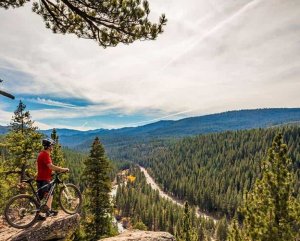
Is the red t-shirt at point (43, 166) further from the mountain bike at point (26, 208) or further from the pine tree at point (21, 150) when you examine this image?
the pine tree at point (21, 150)

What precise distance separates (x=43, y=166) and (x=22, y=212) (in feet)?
7.70

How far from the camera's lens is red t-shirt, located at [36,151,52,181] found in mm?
15094

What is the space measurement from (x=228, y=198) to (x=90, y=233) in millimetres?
135675

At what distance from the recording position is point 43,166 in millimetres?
15203

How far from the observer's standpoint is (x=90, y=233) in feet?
115

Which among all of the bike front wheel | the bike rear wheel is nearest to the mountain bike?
the bike rear wheel

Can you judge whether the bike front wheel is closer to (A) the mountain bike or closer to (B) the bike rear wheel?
(A) the mountain bike

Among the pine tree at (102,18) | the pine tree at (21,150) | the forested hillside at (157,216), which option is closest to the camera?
the pine tree at (102,18)

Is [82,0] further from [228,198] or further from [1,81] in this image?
[228,198]

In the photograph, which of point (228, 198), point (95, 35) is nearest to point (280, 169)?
point (95, 35)

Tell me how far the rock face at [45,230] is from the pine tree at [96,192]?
1827cm

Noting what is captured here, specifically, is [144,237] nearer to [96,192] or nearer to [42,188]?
[42,188]

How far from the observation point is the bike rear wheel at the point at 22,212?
47.3 ft

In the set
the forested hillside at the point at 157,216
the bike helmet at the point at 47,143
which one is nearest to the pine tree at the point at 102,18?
the bike helmet at the point at 47,143
